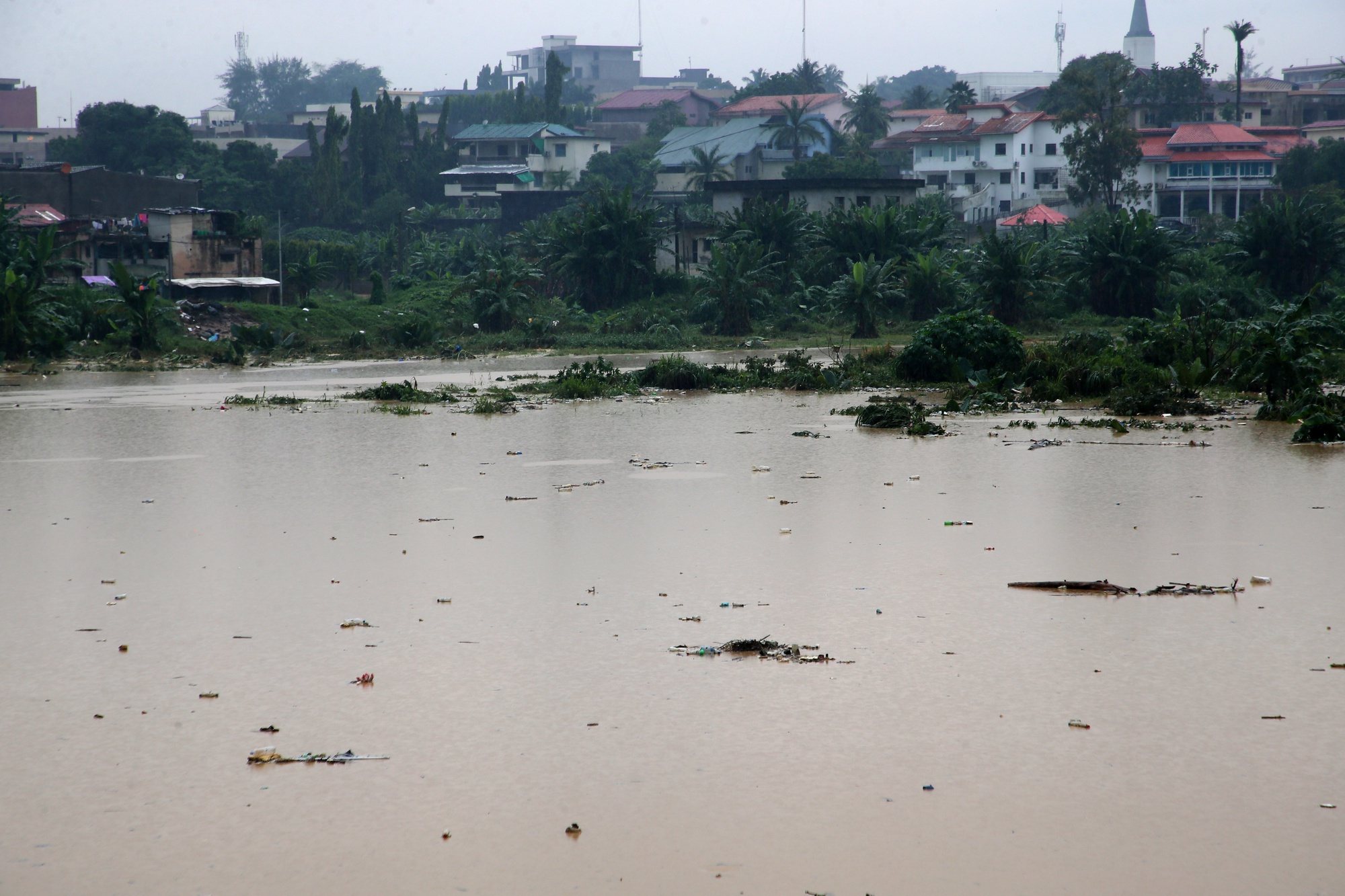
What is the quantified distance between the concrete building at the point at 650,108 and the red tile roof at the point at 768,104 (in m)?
8.13

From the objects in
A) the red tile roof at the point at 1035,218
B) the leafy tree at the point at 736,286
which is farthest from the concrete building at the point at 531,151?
the leafy tree at the point at 736,286

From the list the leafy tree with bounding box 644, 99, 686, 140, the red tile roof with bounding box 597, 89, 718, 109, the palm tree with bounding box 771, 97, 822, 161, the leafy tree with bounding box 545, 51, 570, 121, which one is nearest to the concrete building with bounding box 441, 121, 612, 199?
the leafy tree with bounding box 644, 99, 686, 140

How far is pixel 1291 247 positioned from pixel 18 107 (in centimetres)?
8025

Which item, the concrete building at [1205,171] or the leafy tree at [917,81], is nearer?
the concrete building at [1205,171]

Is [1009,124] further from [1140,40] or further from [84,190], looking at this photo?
[1140,40]

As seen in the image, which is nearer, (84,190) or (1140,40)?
(84,190)

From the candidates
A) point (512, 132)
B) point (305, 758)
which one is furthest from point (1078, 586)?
point (512, 132)

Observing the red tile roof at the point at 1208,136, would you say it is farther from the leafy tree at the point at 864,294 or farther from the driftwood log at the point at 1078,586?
the driftwood log at the point at 1078,586

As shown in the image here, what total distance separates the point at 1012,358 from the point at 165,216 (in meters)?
24.8

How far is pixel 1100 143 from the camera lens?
1908 inches

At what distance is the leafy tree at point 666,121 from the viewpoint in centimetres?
7256

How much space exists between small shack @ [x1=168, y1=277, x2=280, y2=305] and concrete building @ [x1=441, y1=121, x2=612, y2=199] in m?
26.1

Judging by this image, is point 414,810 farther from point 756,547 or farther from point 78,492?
point 78,492

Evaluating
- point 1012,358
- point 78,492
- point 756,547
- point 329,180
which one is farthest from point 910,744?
point 329,180
